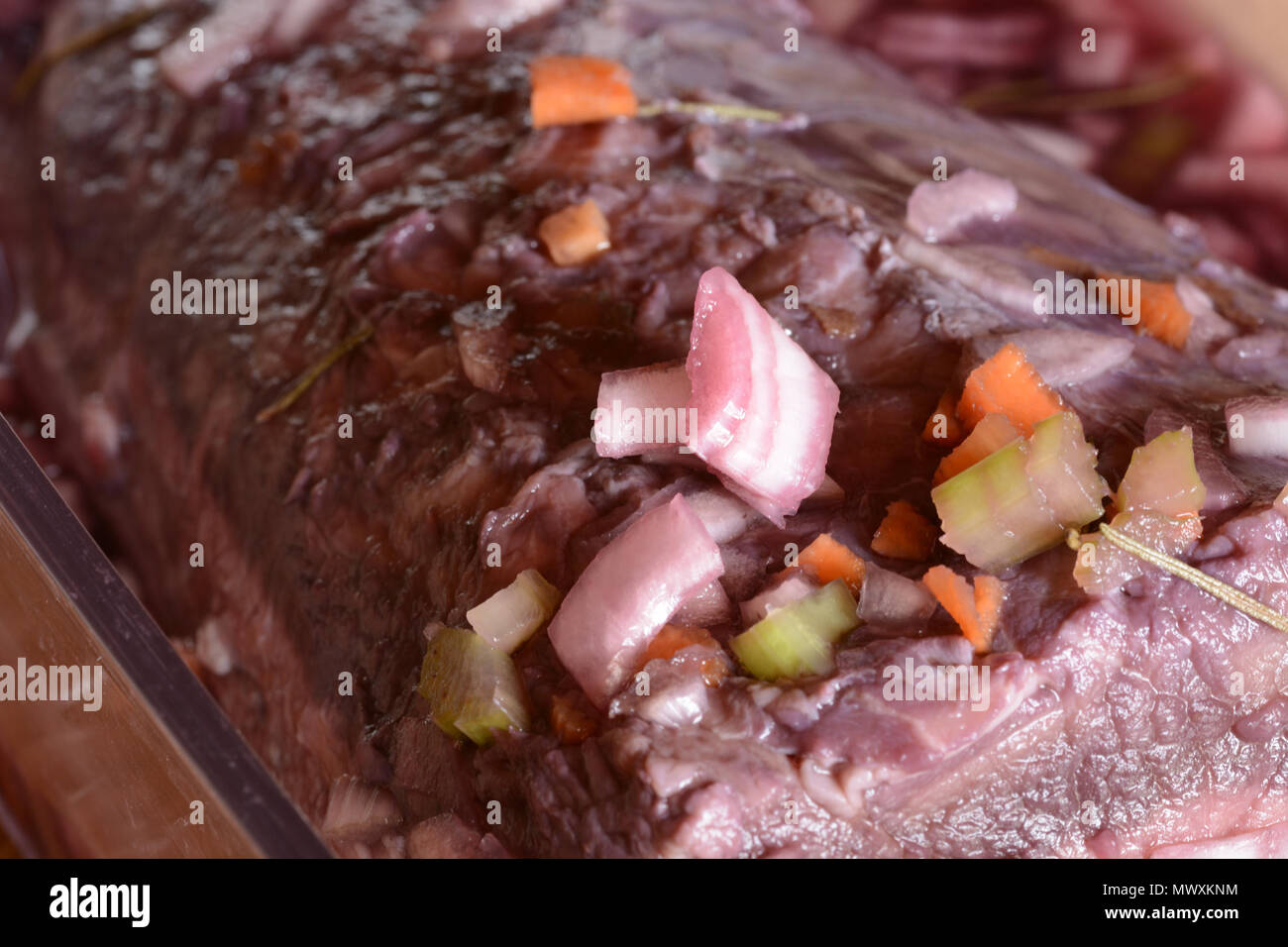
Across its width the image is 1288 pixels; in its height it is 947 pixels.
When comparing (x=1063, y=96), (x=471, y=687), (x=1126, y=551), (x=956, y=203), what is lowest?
(x=471, y=687)

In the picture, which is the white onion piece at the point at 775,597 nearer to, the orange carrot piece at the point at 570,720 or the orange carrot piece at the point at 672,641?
the orange carrot piece at the point at 672,641

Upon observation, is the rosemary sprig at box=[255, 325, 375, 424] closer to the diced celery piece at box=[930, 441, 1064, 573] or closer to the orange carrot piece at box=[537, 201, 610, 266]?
the orange carrot piece at box=[537, 201, 610, 266]

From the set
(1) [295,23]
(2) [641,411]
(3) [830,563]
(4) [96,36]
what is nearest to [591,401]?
(2) [641,411]

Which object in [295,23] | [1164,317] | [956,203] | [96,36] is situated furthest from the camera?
[96,36]

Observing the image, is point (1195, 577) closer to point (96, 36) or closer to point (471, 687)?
point (471, 687)

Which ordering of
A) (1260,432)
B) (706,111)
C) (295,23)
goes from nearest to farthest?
(1260,432)
(706,111)
(295,23)

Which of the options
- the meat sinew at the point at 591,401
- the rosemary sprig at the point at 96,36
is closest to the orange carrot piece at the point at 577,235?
the meat sinew at the point at 591,401
